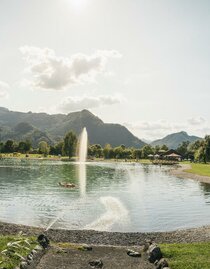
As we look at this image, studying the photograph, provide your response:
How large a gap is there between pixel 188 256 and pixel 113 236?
12.1 meters

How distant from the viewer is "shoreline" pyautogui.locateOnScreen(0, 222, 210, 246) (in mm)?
35156

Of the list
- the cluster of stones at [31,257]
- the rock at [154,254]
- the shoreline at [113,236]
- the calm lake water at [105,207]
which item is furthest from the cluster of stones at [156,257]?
the calm lake water at [105,207]

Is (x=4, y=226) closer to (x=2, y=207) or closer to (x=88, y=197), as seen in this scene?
(x=2, y=207)

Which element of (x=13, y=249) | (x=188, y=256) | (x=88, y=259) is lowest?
(x=88, y=259)

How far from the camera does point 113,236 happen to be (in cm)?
3731

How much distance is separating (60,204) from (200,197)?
92.9ft

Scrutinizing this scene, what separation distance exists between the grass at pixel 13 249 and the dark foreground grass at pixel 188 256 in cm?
1025

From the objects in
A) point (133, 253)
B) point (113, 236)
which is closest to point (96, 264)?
point (133, 253)

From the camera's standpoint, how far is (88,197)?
2657 inches

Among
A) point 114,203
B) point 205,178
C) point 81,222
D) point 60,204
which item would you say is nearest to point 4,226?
point 81,222

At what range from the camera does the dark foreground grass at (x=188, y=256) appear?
80.0 feet

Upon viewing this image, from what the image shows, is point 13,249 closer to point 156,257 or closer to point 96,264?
point 96,264

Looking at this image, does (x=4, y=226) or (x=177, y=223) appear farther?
(x=177, y=223)

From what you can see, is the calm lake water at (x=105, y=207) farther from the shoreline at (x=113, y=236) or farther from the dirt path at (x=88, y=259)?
the dirt path at (x=88, y=259)
